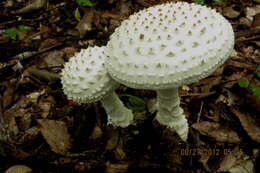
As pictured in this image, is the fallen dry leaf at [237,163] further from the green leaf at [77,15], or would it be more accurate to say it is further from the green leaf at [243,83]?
the green leaf at [77,15]

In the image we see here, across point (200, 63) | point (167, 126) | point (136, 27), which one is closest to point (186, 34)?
point (200, 63)

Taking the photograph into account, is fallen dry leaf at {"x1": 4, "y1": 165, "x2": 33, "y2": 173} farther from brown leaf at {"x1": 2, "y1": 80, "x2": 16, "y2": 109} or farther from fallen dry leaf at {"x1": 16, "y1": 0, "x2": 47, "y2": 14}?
fallen dry leaf at {"x1": 16, "y1": 0, "x2": 47, "y2": 14}

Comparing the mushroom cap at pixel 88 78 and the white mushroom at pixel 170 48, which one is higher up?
the white mushroom at pixel 170 48

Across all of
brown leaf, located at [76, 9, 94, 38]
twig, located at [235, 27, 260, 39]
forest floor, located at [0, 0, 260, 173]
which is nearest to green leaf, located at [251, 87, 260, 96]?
Answer: forest floor, located at [0, 0, 260, 173]

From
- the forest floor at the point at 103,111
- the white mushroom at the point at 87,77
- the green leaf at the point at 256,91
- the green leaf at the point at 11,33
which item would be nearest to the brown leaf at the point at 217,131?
the forest floor at the point at 103,111

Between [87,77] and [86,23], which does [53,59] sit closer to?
[86,23]
